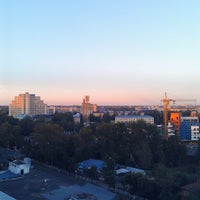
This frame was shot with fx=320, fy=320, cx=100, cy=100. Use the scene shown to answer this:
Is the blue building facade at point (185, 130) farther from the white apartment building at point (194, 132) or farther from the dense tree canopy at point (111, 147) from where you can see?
the dense tree canopy at point (111, 147)

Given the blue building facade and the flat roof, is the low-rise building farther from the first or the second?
the blue building facade

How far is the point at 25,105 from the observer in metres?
17.8

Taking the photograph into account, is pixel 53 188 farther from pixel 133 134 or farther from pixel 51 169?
pixel 133 134

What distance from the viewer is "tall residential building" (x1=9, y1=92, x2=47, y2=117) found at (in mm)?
17388

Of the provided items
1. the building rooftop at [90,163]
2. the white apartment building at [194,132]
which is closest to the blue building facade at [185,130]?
the white apartment building at [194,132]

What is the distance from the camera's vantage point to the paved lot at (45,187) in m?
3.79

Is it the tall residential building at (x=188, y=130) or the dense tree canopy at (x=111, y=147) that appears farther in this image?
the tall residential building at (x=188, y=130)

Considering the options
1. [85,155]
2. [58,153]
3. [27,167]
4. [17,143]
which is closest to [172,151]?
[85,155]

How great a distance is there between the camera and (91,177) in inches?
189

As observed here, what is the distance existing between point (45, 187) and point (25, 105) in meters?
14.2

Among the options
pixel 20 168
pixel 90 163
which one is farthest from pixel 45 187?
pixel 90 163

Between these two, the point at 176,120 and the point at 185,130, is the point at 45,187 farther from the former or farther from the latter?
the point at 176,120

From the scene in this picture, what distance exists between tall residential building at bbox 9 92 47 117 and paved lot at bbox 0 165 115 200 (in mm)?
12855

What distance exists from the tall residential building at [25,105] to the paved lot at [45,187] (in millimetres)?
12855
